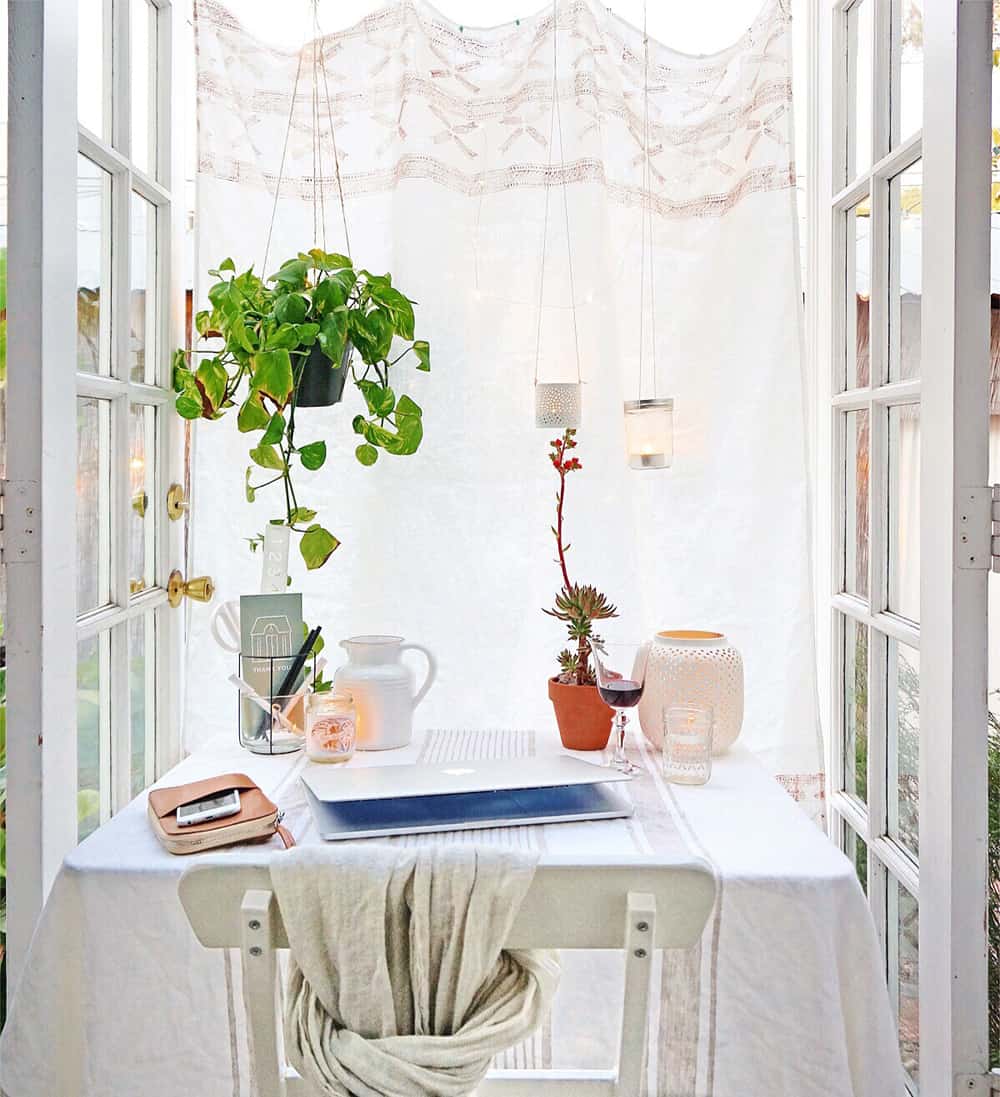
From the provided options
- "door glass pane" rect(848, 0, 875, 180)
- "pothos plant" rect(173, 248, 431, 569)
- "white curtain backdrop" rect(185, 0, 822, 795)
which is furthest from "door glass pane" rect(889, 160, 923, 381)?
"pothos plant" rect(173, 248, 431, 569)

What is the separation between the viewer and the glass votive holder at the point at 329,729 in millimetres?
1656

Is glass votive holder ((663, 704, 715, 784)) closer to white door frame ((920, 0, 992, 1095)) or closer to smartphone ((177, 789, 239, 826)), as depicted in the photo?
white door frame ((920, 0, 992, 1095))

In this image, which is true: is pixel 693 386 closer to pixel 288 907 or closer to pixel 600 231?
pixel 600 231

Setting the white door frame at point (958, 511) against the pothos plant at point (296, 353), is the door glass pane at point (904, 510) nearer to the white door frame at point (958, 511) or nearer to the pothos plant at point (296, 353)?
the white door frame at point (958, 511)

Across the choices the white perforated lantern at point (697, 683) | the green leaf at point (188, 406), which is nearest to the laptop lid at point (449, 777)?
the white perforated lantern at point (697, 683)

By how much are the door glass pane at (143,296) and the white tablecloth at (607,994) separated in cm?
89

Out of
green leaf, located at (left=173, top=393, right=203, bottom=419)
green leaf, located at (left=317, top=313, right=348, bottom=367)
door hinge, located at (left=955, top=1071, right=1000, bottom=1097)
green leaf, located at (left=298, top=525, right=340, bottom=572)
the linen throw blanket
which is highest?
green leaf, located at (left=317, top=313, right=348, bottom=367)

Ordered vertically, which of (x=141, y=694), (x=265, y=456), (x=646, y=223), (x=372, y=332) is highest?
(x=646, y=223)

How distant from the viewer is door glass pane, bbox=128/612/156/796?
1.83m

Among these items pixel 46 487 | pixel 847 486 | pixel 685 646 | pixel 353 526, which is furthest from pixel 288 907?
pixel 847 486

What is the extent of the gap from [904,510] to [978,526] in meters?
0.37

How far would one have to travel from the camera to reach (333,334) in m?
1.75

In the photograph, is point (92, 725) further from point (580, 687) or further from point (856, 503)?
point (856, 503)

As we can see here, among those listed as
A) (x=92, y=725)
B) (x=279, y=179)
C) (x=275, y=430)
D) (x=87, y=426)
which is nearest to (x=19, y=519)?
(x=87, y=426)
